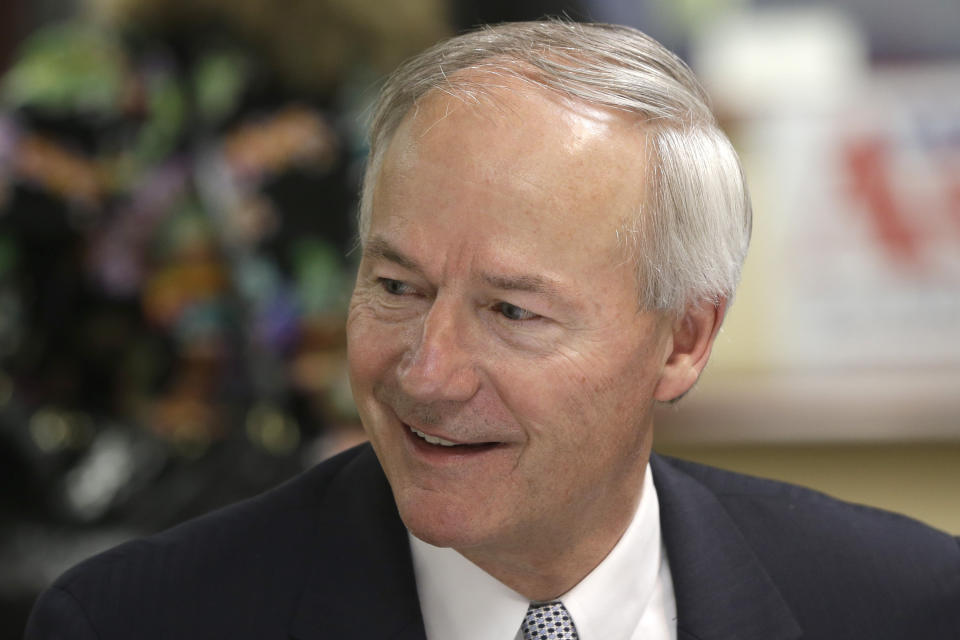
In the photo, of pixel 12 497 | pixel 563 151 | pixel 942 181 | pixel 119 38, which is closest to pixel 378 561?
pixel 563 151

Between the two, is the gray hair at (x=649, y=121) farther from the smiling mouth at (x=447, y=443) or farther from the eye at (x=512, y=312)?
the smiling mouth at (x=447, y=443)

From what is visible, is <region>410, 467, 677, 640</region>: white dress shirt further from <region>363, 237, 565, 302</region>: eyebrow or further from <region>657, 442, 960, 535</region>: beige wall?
<region>657, 442, 960, 535</region>: beige wall

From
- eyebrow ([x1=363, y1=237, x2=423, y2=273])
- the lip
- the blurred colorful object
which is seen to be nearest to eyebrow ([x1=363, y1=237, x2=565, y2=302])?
eyebrow ([x1=363, y1=237, x2=423, y2=273])

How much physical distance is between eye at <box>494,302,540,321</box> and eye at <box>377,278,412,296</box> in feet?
0.34

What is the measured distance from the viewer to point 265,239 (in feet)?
10.6

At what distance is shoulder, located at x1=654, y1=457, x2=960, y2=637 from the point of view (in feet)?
5.45

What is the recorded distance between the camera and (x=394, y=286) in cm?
150

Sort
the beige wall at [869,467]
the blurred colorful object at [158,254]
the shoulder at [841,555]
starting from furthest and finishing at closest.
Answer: the beige wall at [869,467]
the blurred colorful object at [158,254]
the shoulder at [841,555]

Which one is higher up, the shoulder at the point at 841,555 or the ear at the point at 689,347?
the ear at the point at 689,347

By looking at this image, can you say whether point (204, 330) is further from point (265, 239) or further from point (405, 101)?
point (405, 101)

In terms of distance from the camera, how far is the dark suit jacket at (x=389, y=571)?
1543 mm

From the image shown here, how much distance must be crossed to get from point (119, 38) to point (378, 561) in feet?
6.80

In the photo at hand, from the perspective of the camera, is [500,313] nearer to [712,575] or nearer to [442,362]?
[442,362]

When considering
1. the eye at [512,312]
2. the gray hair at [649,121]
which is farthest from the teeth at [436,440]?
the gray hair at [649,121]
